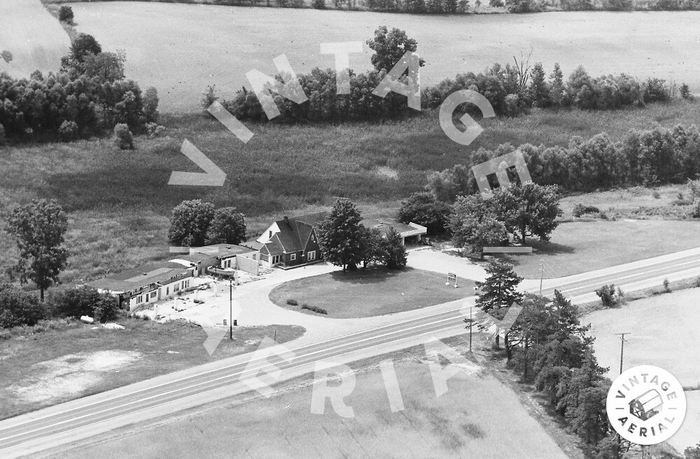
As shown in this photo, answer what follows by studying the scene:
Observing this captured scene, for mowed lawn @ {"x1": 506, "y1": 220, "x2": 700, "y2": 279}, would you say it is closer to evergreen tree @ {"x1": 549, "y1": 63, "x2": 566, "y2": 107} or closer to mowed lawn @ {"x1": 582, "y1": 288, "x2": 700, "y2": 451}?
mowed lawn @ {"x1": 582, "y1": 288, "x2": 700, "y2": 451}

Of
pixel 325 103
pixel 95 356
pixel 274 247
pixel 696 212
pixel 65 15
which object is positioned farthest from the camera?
pixel 65 15

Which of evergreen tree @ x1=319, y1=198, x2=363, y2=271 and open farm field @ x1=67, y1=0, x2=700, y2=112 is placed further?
open farm field @ x1=67, y1=0, x2=700, y2=112

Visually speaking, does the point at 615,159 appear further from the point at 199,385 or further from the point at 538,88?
the point at 199,385

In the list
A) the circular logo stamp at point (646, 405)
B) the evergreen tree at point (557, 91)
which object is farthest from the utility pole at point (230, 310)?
the evergreen tree at point (557, 91)

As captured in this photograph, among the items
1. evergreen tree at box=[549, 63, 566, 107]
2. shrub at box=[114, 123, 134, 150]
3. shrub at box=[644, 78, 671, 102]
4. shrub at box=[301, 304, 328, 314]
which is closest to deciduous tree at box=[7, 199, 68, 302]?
shrub at box=[301, 304, 328, 314]

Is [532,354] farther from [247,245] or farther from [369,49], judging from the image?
[369,49]

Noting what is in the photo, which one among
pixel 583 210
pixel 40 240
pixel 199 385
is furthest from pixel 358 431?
pixel 583 210
